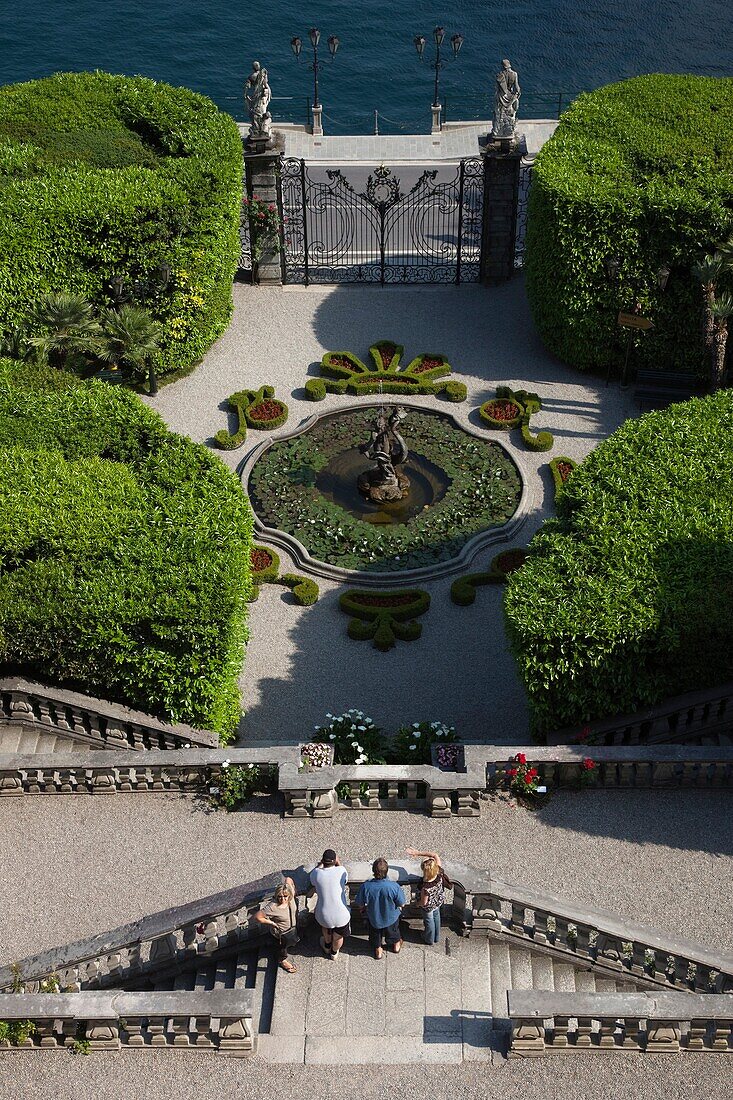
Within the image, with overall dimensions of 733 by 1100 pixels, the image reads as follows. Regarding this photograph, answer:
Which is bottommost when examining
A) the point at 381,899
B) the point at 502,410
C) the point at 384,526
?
the point at 384,526

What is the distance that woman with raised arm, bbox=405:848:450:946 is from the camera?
16656 mm

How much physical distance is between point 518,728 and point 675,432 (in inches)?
275

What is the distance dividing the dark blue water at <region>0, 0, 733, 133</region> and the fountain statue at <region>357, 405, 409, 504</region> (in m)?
40.5

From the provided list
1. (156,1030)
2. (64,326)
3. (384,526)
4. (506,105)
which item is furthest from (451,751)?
(506,105)

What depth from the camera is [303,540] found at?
29.5 meters

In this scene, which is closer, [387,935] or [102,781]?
[387,935]

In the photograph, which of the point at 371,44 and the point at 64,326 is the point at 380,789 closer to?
the point at 64,326

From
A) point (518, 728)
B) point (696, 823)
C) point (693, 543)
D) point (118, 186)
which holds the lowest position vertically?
point (518, 728)

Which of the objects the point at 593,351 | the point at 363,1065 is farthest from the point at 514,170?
the point at 363,1065

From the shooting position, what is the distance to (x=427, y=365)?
3581 centimetres

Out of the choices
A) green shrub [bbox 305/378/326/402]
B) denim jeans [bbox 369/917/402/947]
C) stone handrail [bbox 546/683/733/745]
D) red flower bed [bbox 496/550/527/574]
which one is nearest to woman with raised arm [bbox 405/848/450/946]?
denim jeans [bbox 369/917/402/947]

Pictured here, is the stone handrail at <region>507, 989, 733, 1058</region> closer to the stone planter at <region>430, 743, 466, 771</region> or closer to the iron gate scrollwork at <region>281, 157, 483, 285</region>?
the stone planter at <region>430, 743, 466, 771</region>

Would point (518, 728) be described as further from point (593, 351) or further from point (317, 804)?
point (593, 351)

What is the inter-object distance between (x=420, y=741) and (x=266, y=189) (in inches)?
906
